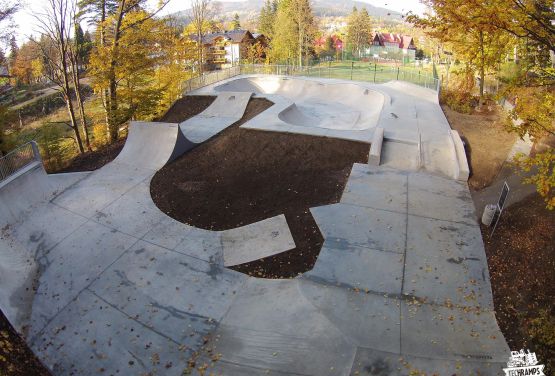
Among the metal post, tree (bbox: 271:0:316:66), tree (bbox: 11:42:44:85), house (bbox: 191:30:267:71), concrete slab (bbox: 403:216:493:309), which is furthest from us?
house (bbox: 191:30:267:71)

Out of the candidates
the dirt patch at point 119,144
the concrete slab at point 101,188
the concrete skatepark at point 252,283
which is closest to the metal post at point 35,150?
the concrete skatepark at point 252,283

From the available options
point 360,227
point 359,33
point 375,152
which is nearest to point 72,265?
point 360,227

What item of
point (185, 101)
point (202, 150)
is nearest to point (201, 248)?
point (202, 150)

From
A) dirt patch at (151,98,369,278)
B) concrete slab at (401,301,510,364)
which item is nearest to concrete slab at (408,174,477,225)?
dirt patch at (151,98,369,278)

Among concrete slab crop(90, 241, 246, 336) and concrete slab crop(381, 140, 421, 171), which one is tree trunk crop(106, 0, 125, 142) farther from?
concrete slab crop(381, 140, 421, 171)

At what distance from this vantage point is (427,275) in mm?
7762

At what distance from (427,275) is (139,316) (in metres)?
5.94

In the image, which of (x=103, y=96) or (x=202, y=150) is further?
(x=103, y=96)

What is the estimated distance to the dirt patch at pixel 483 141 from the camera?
39.8ft

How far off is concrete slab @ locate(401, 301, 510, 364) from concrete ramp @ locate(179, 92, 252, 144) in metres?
11.0

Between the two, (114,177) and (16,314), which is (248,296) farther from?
(114,177)

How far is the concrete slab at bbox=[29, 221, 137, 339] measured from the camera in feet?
25.3

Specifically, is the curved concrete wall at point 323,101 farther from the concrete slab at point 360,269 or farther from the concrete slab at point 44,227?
the concrete slab at point 360,269

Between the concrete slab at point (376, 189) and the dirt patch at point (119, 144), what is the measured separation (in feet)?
32.8
